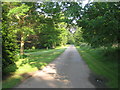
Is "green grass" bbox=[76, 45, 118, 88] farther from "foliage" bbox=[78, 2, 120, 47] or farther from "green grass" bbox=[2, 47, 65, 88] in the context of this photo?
"green grass" bbox=[2, 47, 65, 88]

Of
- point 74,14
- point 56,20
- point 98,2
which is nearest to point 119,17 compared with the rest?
point 98,2

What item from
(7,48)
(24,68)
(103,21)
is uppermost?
(103,21)

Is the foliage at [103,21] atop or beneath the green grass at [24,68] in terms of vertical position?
atop

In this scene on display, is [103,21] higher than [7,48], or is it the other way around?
[103,21]

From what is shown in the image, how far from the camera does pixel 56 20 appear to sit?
13.9 meters

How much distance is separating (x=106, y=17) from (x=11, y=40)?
5884 mm

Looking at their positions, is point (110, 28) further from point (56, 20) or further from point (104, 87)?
point (56, 20)

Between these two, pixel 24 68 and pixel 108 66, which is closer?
pixel 24 68

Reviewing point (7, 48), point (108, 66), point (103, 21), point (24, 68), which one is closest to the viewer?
point (103, 21)

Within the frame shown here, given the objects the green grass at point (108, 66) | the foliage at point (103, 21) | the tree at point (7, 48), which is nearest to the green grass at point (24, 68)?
the tree at point (7, 48)

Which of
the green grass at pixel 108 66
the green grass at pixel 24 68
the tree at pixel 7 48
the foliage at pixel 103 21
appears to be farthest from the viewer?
the tree at pixel 7 48

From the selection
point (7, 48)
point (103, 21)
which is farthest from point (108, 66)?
point (7, 48)

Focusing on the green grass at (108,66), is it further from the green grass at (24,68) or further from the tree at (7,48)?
the tree at (7,48)

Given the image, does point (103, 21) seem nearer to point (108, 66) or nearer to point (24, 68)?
point (108, 66)
